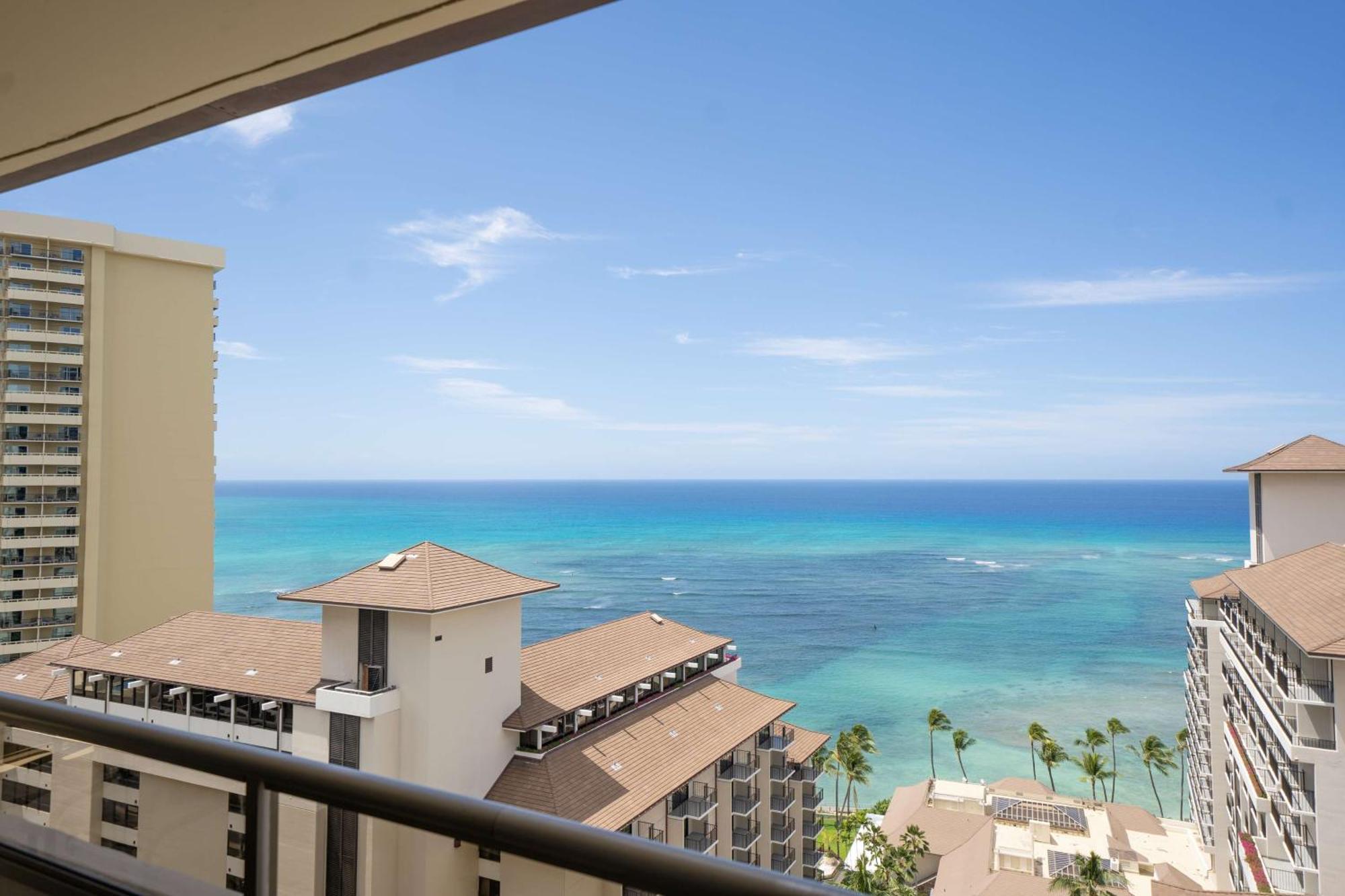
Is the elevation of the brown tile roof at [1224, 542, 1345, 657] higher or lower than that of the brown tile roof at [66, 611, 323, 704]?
higher

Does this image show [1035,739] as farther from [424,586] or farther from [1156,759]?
[424,586]

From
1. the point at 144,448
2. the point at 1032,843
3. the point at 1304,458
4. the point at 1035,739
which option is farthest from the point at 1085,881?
the point at 144,448

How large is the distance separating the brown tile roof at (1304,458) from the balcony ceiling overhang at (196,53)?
48.5ft

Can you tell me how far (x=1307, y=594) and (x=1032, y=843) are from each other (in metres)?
9.11

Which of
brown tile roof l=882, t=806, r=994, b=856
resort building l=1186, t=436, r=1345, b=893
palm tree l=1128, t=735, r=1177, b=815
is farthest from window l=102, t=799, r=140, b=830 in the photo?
palm tree l=1128, t=735, r=1177, b=815

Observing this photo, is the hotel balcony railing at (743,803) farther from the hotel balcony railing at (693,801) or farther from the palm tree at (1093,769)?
the palm tree at (1093,769)

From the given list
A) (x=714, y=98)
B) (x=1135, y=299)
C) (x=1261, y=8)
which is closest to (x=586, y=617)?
(x=714, y=98)

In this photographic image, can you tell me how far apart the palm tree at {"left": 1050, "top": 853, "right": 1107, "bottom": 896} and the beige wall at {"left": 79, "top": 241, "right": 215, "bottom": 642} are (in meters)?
21.1

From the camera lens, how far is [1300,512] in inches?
504

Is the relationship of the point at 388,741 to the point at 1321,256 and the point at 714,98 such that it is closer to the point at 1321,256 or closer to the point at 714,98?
the point at 714,98

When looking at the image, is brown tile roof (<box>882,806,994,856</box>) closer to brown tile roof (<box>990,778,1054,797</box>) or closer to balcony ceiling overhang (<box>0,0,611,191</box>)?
brown tile roof (<box>990,778,1054,797</box>)

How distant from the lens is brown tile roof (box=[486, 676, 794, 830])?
29.0ft

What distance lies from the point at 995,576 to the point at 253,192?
53.8m

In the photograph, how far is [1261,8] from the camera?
3569 centimetres
